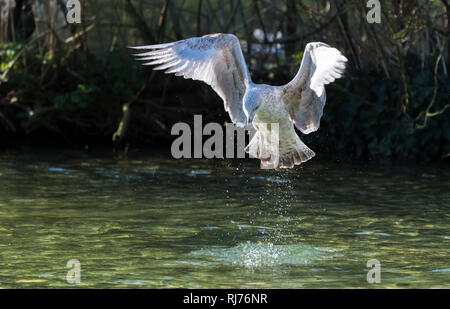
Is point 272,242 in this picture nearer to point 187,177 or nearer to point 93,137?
point 187,177

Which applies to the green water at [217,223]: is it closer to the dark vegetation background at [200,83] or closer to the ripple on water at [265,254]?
the ripple on water at [265,254]

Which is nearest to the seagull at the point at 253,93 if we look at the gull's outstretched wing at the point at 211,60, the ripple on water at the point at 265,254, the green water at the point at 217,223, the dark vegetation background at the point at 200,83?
the gull's outstretched wing at the point at 211,60

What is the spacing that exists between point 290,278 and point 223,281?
1.55ft

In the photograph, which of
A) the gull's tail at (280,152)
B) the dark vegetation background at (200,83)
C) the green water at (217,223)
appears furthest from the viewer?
the dark vegetation background at (200,83)

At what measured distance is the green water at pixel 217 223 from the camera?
20.4ft

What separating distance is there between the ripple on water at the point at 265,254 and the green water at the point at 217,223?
0.02 metres

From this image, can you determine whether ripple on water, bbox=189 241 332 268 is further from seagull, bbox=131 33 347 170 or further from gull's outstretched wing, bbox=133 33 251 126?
gull's outstretched wing, bbox=133 33 251 126

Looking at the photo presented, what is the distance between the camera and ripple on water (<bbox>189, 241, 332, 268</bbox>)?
6605 millimetres

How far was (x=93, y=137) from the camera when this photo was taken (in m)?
13.1

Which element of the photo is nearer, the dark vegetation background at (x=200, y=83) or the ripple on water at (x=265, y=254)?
the ripple on water at (x=265, y=254)

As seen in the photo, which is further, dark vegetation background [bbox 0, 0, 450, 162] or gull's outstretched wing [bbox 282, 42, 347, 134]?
dark vegetation background [bbox 0, 0, 450, 162]

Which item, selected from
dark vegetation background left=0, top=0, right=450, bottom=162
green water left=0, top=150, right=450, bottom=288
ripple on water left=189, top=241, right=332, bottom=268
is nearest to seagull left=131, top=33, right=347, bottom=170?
green water left=0, top=150, right=450, bottom=288
